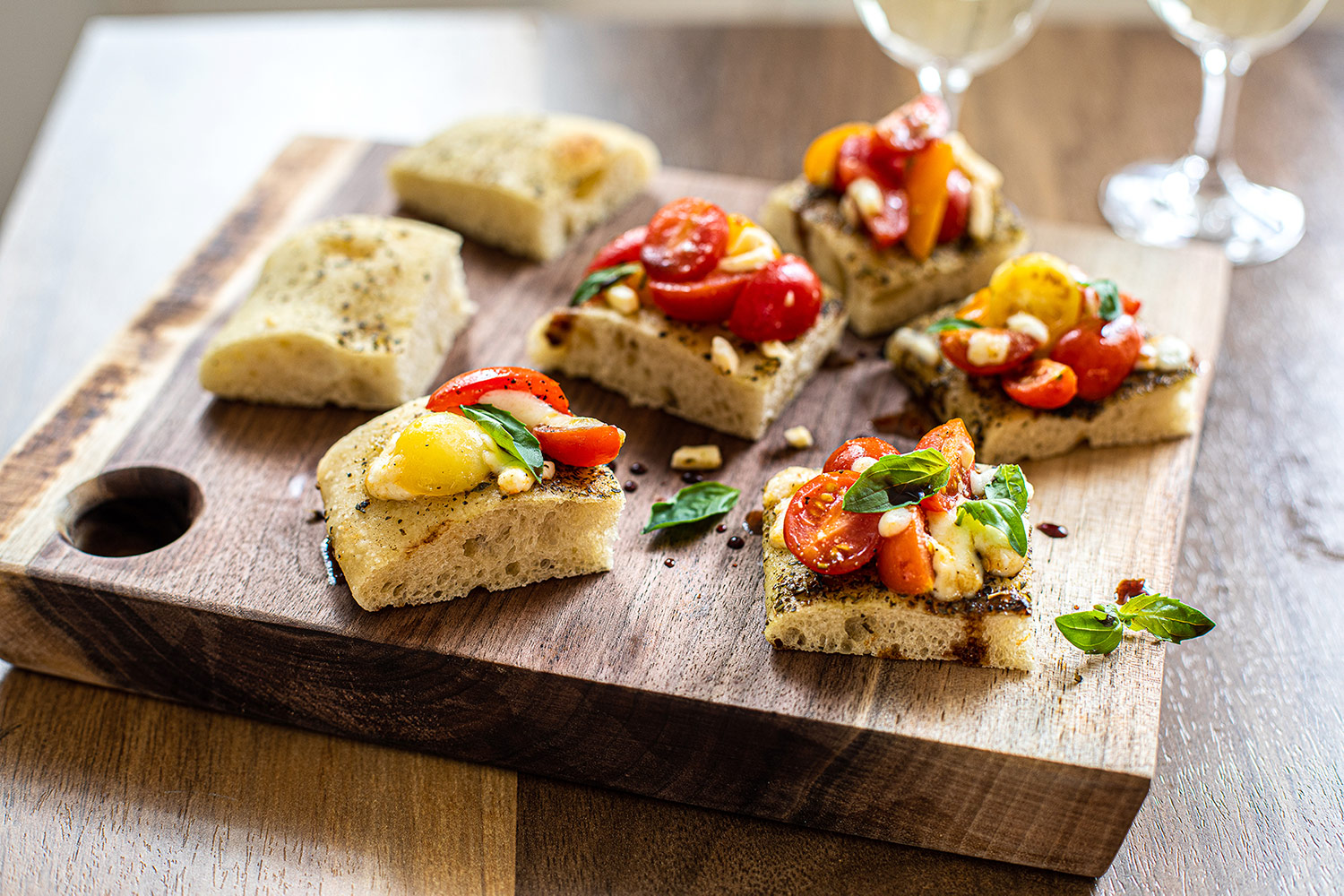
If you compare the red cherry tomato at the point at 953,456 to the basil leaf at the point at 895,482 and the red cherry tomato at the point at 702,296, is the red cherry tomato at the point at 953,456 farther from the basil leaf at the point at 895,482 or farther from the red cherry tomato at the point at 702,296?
the red cherry tomato at the point at 702,296

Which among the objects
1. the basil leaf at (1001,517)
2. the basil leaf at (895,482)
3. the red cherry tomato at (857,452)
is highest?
the basil leaf at (895,482)

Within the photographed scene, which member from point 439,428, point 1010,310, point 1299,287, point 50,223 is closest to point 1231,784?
point 1010,310

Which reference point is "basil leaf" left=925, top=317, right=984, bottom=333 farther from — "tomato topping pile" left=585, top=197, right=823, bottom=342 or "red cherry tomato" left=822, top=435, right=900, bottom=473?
"red cherry tomato" left=822, top=435, right=900, bottom=473

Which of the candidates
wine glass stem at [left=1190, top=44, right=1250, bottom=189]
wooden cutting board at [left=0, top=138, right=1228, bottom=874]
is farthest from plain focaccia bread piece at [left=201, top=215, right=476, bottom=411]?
wine glass stem at [left=1190, top=44, right=1250, bottom=189]

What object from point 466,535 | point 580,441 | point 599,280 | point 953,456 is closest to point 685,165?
point 599,280

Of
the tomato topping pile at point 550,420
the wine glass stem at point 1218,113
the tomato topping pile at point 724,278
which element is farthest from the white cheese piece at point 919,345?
the wine glass stem at point 1218,113

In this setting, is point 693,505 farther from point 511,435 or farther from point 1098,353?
point 1098,353
